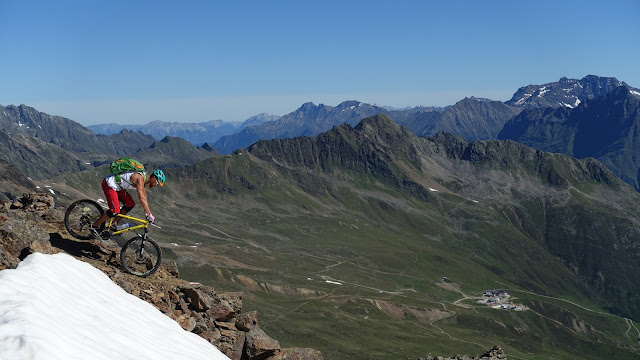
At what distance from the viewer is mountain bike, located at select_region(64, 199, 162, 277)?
2592cm

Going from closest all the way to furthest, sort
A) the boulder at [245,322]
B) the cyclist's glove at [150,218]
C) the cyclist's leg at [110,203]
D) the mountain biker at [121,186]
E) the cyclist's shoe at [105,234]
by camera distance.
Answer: the cyclist's glove at [150,218] < the mountain biker at [121,186] < the cyclist's leg at [110,203] < the cyclist's shoe at [105,234] < the boulder at [245,322]

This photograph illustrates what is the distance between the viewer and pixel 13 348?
528 inches

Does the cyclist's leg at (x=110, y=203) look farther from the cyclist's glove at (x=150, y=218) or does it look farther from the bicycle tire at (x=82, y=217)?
the cyclist's glove at (x=150, y=218)

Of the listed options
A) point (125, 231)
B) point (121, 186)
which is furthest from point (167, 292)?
point (121, 186)

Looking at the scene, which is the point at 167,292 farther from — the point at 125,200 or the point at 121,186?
the point at 121,186

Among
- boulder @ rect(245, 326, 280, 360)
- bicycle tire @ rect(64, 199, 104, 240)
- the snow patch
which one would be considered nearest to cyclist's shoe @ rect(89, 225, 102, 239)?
bicycle tire @ rect(64, 199, 104, 240)

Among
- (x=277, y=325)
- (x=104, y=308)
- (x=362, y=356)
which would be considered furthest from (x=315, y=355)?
(x=277, y=325)

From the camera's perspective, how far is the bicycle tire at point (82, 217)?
26.5m

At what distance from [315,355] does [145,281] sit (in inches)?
388

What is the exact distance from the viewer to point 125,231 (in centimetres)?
2564

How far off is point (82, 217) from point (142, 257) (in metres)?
3.81

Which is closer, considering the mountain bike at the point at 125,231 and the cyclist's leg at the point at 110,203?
the cyclist's leg at the point at 110,203

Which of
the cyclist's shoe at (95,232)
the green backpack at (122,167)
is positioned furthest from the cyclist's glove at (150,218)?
the cyclist's shoe at (95,232)

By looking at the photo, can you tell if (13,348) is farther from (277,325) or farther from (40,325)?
(277,325)
